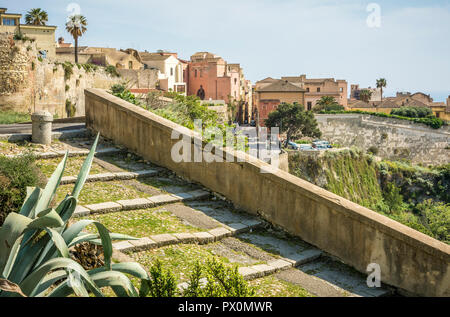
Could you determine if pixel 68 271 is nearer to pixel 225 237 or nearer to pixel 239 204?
pixel 225 237

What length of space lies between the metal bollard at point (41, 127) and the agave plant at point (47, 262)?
172 inches

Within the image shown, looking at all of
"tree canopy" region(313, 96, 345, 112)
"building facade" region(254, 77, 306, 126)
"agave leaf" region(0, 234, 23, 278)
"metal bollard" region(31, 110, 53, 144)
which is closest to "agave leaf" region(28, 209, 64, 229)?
"agave leaf" region(0, 234, 23, 278)

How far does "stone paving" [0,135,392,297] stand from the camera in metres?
4.75

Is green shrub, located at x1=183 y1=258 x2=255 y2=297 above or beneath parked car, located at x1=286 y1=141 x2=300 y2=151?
above

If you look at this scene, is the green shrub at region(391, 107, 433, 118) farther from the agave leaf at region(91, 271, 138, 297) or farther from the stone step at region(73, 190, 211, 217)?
the agave leaf at region(91, 271, 138, 297)

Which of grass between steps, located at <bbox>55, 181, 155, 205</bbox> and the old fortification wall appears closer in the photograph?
grass between steps, located at <bbox>55, 181, 155, 205</bbox>

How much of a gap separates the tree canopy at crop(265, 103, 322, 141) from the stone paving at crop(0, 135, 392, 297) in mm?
44244

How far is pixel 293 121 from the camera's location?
50.9 meters

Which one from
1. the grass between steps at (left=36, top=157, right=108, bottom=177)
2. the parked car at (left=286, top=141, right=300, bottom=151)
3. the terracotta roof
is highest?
the terracotta roof

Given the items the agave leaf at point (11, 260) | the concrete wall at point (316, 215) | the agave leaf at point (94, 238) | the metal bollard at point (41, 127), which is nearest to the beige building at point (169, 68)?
the metal bollard at point (41, 127)

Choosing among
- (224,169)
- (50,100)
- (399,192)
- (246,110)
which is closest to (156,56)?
(246,110)

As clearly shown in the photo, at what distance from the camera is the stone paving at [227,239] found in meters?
4.75

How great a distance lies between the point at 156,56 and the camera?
6375 cm
